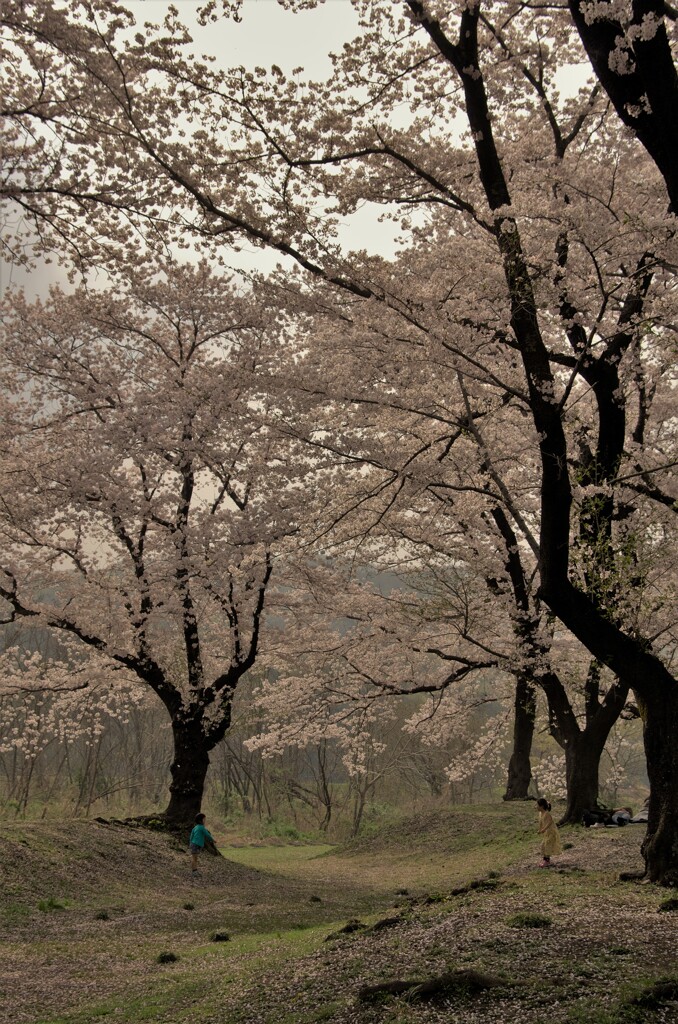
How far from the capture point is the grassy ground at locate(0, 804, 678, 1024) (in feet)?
18.0

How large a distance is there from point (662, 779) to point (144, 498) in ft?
44.6

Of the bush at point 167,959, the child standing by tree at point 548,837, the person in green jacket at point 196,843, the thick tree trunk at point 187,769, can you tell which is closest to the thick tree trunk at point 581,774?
the child standing by tree at point 548,837

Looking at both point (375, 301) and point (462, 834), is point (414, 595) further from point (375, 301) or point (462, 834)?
point (375, 301)

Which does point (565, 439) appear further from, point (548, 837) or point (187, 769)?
point (187, 769)

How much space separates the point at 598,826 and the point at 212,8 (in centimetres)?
1640

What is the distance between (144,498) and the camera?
1889 centimetres

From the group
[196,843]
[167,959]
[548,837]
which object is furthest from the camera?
[196,843]

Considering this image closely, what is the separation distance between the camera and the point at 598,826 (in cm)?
1638

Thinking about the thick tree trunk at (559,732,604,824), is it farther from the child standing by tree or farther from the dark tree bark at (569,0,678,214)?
the dark tree bark at (569,0,678,214)

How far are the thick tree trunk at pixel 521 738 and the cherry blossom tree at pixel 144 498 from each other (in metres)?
7.58

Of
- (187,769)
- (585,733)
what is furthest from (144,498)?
(585,733)

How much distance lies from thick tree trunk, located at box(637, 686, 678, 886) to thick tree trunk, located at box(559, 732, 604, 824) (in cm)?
659

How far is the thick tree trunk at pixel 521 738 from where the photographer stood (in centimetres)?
2067

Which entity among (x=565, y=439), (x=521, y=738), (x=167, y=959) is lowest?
(x=167, y=959)
